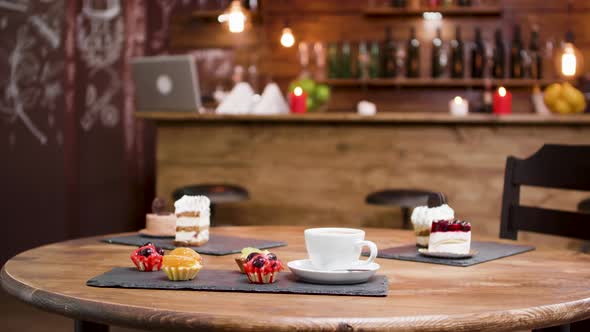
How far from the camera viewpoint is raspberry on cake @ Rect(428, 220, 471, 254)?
152cm

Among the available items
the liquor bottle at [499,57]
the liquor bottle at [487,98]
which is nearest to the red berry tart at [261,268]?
the liquor bottle at [487,98]

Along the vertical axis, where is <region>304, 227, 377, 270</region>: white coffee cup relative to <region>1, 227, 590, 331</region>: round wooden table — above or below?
above

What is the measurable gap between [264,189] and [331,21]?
2.68m

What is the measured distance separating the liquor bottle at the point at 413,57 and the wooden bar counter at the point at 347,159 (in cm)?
233

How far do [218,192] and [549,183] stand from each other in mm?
1964

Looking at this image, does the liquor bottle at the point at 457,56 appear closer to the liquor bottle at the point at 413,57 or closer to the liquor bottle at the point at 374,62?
the liquor bottle at the point at 413,57

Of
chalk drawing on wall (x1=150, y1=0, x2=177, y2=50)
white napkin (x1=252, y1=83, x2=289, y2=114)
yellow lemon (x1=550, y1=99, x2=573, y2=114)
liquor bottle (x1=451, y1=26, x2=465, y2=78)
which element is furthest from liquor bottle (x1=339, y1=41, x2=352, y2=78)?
yellow lemon (x1=550, y1=99, x2=573, y2=114)

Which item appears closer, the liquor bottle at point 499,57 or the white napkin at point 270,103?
the white napkin at point 270,103

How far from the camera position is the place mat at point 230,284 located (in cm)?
116

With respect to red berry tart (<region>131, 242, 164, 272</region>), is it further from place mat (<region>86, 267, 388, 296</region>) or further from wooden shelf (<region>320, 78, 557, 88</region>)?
wooden shelf (<region>320, 78, 557, 88</region>)

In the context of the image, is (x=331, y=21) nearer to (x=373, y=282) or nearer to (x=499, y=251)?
(x=499, y=251)

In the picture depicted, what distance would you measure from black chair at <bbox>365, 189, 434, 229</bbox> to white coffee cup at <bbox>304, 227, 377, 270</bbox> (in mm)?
2422

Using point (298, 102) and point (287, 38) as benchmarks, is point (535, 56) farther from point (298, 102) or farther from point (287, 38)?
point (298, 102)

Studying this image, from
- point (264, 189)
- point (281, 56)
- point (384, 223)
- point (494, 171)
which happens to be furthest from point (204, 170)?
point (281, 56)
